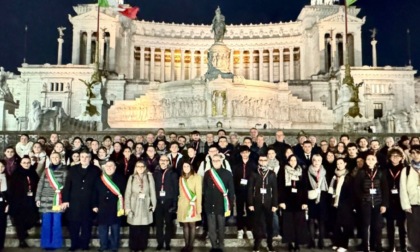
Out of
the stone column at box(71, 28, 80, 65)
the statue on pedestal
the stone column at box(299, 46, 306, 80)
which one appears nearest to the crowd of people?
Result: the statue on pedestal

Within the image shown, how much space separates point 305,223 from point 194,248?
313 centimetres

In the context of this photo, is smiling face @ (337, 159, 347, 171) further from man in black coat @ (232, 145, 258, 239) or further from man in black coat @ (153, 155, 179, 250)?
man in black coat @ (153, 155, 179, 250)

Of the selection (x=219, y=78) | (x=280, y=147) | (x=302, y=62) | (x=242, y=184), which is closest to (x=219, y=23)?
(x=219, y=78)

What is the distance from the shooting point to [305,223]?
11195 millimetres

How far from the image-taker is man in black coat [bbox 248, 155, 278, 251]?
11.1 m

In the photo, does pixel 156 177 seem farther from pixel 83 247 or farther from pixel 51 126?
pixel 51 126

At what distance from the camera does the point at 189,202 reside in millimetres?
10875

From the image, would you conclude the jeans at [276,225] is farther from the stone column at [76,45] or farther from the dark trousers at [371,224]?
the stone column at [76,45]

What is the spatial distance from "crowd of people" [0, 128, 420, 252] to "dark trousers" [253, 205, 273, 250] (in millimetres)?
26

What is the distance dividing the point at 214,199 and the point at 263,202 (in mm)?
1322

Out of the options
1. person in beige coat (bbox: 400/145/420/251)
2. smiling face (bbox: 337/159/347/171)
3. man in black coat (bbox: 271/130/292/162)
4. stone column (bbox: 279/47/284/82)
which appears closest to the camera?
person in beige coat (bbox: 400/145/420/251)

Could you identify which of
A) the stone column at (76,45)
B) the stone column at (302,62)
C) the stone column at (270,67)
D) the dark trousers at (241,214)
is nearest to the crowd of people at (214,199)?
the dark trousers at (241,214)

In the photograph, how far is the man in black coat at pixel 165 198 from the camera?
11125mm

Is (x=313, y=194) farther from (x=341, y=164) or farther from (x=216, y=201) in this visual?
(x=216, y=201)
